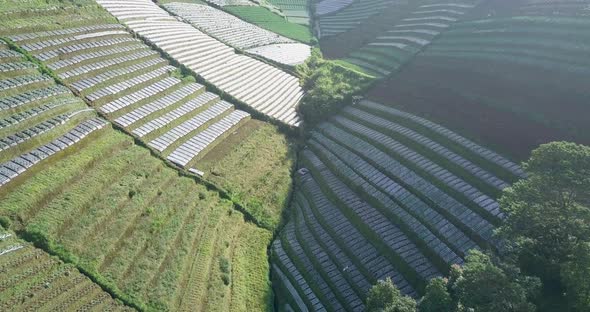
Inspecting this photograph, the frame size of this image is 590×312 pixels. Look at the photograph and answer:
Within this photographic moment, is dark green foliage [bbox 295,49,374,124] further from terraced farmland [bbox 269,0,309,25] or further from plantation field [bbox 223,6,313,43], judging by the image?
terraced farmland [bbox 269,0,309,25]

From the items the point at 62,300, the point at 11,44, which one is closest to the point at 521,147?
the point at 62,300

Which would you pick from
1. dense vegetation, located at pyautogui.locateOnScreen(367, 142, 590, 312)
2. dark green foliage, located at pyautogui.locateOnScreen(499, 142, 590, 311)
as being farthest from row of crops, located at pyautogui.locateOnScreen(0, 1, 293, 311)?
dark green foliage, located at pyautogui.locateOnScreen(499, 142, 590, 311)

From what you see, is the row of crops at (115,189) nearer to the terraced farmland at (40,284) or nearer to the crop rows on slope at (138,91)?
the terraced farmland at (40,284)

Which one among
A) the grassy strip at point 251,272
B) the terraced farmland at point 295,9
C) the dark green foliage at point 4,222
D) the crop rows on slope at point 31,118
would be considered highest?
the crop rows on slope at point 31,118

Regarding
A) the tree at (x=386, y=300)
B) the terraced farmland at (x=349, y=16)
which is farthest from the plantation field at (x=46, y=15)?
the tree at (x=386, y=300)

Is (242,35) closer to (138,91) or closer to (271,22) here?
(271,22)

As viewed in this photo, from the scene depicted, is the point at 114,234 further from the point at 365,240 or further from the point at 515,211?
the point at 515,211
